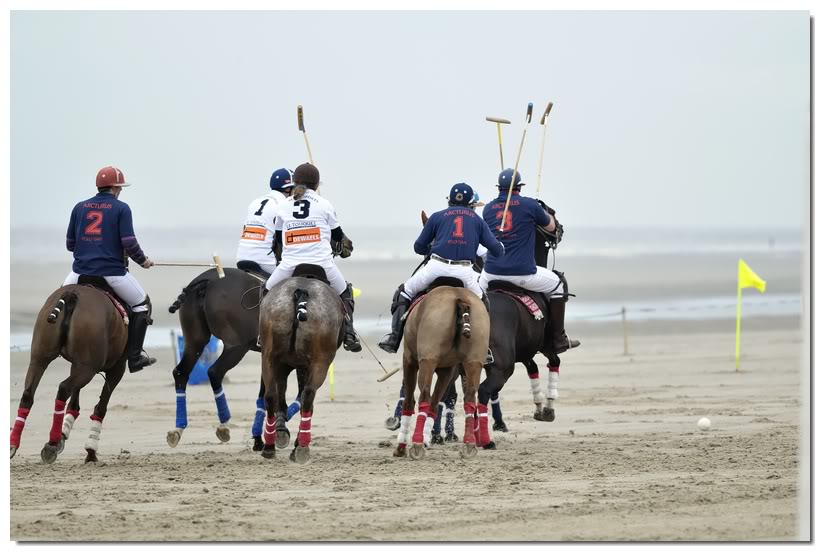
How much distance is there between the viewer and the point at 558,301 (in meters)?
15.2

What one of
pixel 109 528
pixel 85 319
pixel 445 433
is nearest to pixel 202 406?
pixel 445 433

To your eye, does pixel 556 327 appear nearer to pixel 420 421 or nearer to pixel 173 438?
pixel 420 421

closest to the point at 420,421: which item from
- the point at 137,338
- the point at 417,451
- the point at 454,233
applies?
the point at 417,451

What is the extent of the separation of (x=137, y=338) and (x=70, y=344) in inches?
A: 44.1

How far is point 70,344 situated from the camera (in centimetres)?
1291

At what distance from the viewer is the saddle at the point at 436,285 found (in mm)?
13359

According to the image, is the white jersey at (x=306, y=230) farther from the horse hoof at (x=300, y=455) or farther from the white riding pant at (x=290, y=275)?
the horse hoof at (x=300, y=455)

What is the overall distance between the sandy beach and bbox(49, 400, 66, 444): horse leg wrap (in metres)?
0.28

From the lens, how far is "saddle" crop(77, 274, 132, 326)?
1345cm

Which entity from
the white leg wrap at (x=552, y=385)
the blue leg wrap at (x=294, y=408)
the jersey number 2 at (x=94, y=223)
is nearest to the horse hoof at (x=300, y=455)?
the blue leg wrap at (x=294, y=408)

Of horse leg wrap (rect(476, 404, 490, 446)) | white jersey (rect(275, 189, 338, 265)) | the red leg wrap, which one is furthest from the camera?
horse leg wrap (rect(476, 404, 490, 446))

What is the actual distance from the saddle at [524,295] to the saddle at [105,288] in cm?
369

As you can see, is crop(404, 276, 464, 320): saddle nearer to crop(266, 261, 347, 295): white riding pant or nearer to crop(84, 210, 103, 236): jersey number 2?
crop(266, 261, 347, 295): white riding pant

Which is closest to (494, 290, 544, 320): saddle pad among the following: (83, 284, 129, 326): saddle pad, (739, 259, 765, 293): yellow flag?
(83, 284, 129, 326): saddle pad
